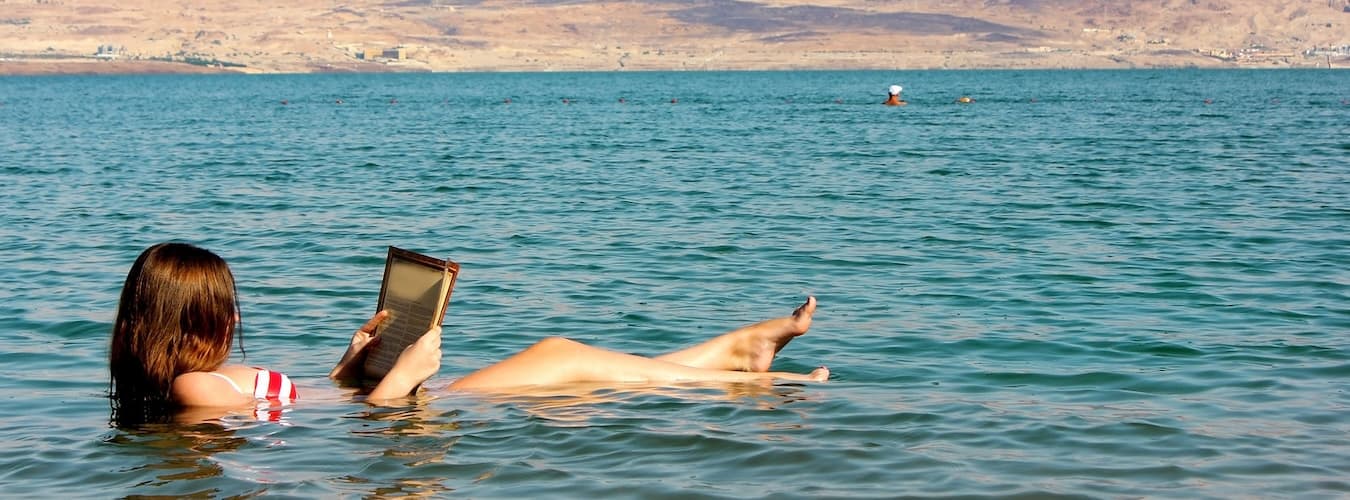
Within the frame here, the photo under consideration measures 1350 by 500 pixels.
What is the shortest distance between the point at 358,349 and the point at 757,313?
4727mm

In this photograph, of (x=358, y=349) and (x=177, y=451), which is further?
(x=358, y=349)

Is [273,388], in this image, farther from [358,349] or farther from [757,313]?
[757,313]

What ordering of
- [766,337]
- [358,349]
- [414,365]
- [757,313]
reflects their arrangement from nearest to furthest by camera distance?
[414,365] < [358,349] < [766,337] < [757,313]

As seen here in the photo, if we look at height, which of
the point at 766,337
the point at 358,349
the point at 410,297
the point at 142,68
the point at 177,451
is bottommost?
the point at 142,68

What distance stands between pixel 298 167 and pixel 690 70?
17353 cm

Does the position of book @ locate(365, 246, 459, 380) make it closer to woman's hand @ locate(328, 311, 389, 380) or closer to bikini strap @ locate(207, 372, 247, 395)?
woman's hand @ locate(328, 311, 389, 380)

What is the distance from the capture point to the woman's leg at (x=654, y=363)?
24.6ft

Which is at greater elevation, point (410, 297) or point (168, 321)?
point (168, 321)

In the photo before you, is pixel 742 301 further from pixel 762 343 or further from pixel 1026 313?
pixel 762 343

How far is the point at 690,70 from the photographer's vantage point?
656 feet

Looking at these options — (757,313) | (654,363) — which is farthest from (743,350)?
(757,313)

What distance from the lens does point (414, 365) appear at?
669 cm

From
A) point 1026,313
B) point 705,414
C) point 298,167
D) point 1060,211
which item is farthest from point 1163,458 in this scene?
point 298,167

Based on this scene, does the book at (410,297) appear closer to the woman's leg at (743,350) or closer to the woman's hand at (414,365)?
the woman's hand at (414,365)
